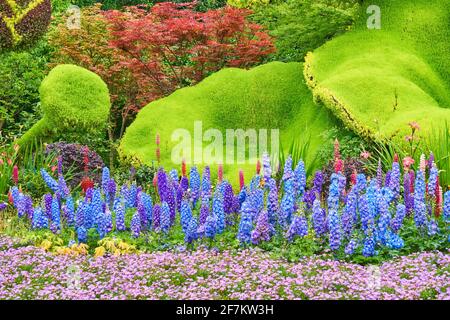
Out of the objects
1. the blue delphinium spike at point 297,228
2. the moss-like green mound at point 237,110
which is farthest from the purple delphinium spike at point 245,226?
the moss-like green mound at point 237,110

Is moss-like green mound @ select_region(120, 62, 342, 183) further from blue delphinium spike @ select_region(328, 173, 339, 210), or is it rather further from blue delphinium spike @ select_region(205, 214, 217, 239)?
blue delphinium spike @ select_region(205, 214, 217, 239)

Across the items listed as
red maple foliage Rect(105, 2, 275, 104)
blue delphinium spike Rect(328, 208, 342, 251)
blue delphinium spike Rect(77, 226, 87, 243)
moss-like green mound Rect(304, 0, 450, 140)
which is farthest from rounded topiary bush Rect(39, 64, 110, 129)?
blue delphinium spike Rect(328, 208, 342, 251)

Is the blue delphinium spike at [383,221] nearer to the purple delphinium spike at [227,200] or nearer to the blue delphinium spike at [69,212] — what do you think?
the purple delphinium spike at [227,200]

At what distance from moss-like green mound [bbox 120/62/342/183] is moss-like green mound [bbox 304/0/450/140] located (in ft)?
1.75

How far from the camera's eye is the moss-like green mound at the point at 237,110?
9594mm

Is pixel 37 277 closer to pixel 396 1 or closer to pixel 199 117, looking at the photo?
pixel 199 117

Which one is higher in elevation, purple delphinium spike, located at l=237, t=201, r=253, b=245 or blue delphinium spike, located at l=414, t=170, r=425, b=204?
blue delphinium spike, located at l=414, t=170, r=425, b=204

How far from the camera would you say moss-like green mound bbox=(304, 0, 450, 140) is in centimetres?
845

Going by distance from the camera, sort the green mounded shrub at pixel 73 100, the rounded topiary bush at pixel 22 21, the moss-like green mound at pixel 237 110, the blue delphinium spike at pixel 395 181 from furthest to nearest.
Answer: the rounded topiary bush at pixel 22 21, the green mounded shrub at pixel 73 100, the moss-like green mound at pixel 237 110, the blue delphinium spike at pixel 395 181

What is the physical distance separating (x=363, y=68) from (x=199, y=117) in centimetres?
221

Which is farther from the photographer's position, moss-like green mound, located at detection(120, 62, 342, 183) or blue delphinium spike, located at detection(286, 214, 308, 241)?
moss-like green mound, located at detection(120, 62, 342, 183)

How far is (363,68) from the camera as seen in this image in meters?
9.25

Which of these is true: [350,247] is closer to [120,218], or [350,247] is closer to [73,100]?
[120,218]

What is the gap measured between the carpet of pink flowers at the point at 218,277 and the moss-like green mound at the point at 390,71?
3.01 meters
